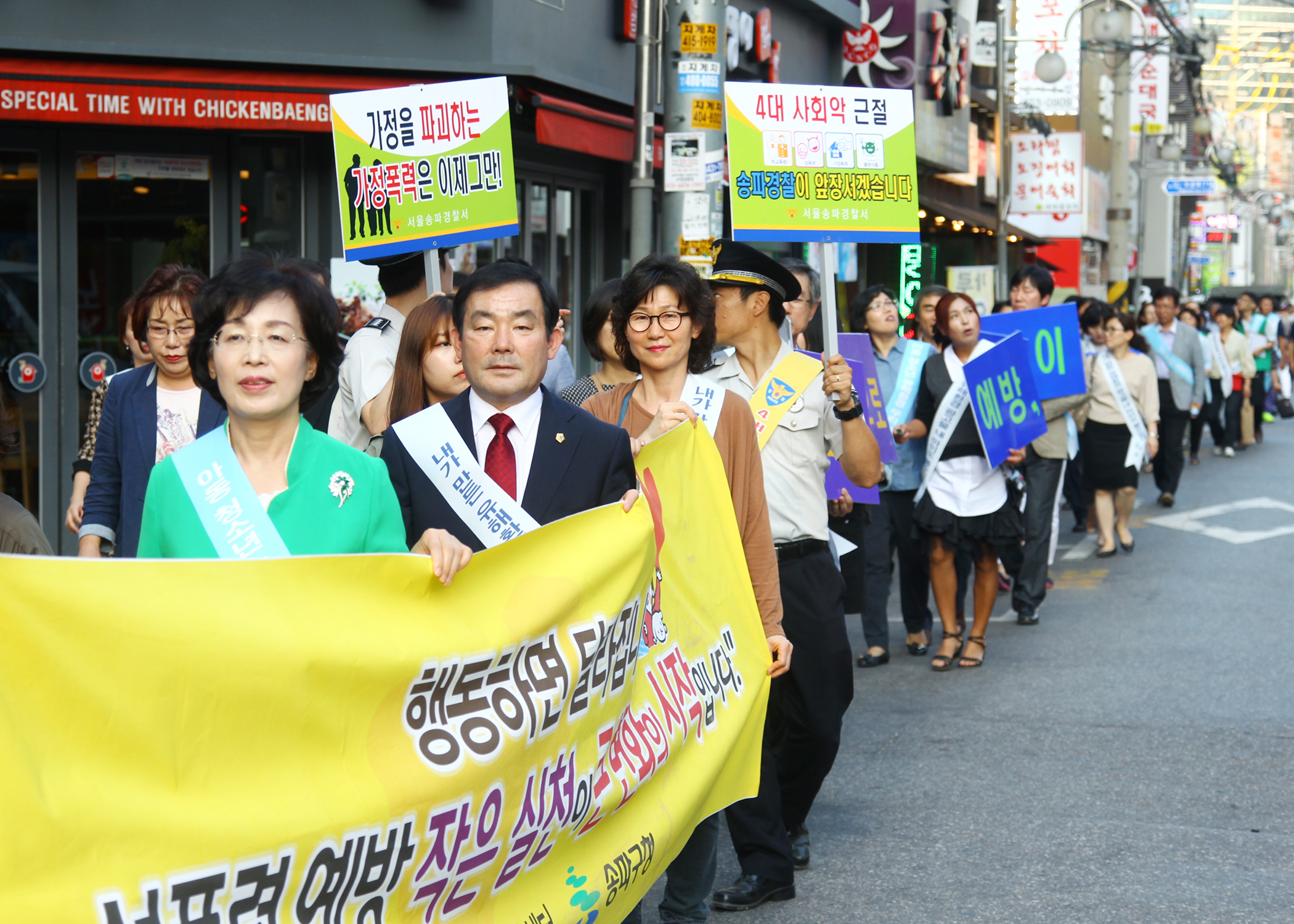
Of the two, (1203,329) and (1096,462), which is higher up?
(1203,329)

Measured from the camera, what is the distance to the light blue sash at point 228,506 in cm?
296

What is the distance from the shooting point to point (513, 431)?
3535mm

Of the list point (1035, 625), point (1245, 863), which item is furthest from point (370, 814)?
point (1035, 625)

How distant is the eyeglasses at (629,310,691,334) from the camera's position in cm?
437

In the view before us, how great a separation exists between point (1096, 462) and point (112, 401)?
9308 millimetres

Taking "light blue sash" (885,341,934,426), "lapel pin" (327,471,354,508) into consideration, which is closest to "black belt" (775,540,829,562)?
Result: "lapel pin" (327,471,354,508)

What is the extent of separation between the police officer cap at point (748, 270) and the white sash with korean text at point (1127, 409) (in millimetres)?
7859

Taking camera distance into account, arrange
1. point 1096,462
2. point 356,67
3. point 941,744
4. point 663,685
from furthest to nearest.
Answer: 1. point 1096,462
2. point 356,67
3. point 941,744
4. point 663,685

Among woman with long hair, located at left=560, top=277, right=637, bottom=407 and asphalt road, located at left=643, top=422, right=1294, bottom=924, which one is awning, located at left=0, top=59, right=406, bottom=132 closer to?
woman with long hair, located at left=560, top=277, right=637, bottom=407

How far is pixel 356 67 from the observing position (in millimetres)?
10578

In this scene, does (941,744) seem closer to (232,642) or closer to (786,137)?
(786,137)

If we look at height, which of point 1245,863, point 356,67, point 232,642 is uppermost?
point 356,67

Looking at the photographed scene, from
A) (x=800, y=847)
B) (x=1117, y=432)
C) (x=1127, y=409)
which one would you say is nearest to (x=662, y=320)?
(x=800, y=847)

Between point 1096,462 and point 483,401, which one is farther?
point 1096,462
